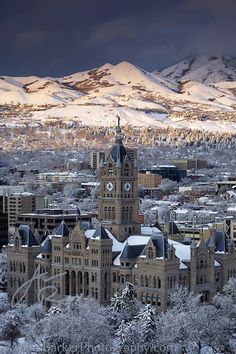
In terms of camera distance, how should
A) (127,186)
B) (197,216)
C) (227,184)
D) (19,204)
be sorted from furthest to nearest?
(227,184) < (19,204) < (197,216) < (127,186)

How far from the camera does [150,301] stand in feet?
197

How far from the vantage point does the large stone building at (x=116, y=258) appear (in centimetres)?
6019

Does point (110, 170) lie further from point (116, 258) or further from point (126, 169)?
point (116, 258)

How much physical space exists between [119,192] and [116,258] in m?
4.78

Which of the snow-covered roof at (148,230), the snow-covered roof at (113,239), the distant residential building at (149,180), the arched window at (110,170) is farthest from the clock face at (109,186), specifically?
the distant residential building at (149,180)

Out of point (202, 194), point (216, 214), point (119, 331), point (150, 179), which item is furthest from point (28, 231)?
point (150, 179)

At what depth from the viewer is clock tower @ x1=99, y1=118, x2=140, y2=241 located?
65062 millimetres

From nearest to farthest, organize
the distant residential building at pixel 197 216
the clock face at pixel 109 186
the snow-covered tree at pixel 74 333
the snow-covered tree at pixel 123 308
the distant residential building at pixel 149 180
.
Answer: the snow-covered tree at pixel 74 333, the snow-covered tree at pixel 123 308, the clock face at pixel 109 186, the distant residential building at pixel 197 216, the distant residential building at pixel 149 180

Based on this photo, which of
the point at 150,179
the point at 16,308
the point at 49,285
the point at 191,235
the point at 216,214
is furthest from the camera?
the point at 150,179

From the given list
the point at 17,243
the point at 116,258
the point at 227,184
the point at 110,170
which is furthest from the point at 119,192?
the point at 227,184

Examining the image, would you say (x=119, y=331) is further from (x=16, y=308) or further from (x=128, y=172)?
(x=128, y=172)

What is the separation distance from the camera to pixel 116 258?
205 feet

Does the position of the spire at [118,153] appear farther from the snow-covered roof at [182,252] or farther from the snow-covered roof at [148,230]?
the snow-covered roof at [182,252]

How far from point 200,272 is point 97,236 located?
6557mm
